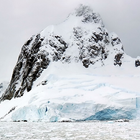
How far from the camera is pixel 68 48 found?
65500 millimetres

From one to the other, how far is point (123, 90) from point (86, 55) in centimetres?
2629

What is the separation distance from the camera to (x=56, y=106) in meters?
34.6

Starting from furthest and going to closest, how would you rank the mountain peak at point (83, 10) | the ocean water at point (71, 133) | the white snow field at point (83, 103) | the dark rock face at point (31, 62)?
the mountain peak at point (83, 10), the dark rock face at point (31, 62), the white snow field at point (83, 103), the ocean water at point (71, 133)

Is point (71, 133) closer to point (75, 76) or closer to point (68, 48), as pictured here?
point (75, 76)

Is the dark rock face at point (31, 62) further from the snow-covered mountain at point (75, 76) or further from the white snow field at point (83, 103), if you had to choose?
the white snow field at point (83, 103)

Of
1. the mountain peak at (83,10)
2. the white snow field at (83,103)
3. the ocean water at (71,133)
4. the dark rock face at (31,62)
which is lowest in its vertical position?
the ocean water at (71,133)

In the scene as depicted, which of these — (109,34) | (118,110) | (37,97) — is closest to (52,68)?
(37,97)

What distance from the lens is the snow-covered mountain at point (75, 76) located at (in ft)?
115

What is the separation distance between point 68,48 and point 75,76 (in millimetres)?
17523

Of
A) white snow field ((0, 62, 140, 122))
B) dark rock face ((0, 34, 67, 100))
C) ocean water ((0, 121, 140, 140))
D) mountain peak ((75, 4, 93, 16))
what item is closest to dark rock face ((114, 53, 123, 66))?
dark rock face ((0, 34, 67, 100))

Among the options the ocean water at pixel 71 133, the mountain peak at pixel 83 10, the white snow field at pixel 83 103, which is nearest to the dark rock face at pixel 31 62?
the mountain peak at pixel 83 10

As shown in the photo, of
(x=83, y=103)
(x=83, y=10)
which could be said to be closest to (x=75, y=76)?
(x=83, y=103)

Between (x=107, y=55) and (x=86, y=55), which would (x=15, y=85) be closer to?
(x=86, y=55)

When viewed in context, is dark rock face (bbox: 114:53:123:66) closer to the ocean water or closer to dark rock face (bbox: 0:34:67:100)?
dark rock face (bbox: 0:34:67:100)
